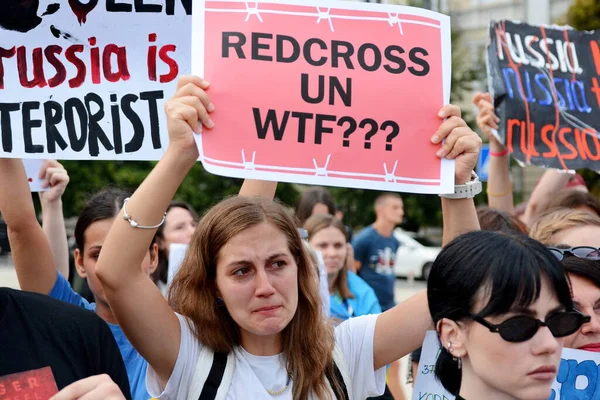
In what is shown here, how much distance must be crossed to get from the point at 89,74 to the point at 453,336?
1721mm

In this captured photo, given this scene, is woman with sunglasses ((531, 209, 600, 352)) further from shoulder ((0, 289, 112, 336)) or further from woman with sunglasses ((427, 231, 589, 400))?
shoulder ((0, 289, 112, 336))

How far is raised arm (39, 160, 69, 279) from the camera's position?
3.80m

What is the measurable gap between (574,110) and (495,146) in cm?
46

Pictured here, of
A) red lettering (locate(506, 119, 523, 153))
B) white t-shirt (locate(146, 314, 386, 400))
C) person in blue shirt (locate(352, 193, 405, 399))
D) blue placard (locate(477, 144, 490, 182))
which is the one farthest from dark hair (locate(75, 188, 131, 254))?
blue placard (locate(477, 144, 490, 182))

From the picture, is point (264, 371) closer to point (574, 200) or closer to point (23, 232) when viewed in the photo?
point (23, 232)

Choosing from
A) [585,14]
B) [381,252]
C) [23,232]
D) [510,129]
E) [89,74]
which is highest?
[585,14]

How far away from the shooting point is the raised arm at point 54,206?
3.80 metres

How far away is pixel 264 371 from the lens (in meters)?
2.69

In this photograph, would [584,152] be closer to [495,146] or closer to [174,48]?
[495,146]

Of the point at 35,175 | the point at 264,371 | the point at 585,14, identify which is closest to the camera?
the point at 264,371

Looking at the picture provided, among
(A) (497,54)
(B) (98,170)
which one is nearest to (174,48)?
(A) (497,54)

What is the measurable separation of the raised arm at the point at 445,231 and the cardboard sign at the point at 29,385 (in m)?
1.13

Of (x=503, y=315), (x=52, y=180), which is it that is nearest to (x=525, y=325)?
(x=503, y=315)

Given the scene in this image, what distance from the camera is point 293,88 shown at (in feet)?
9.02
